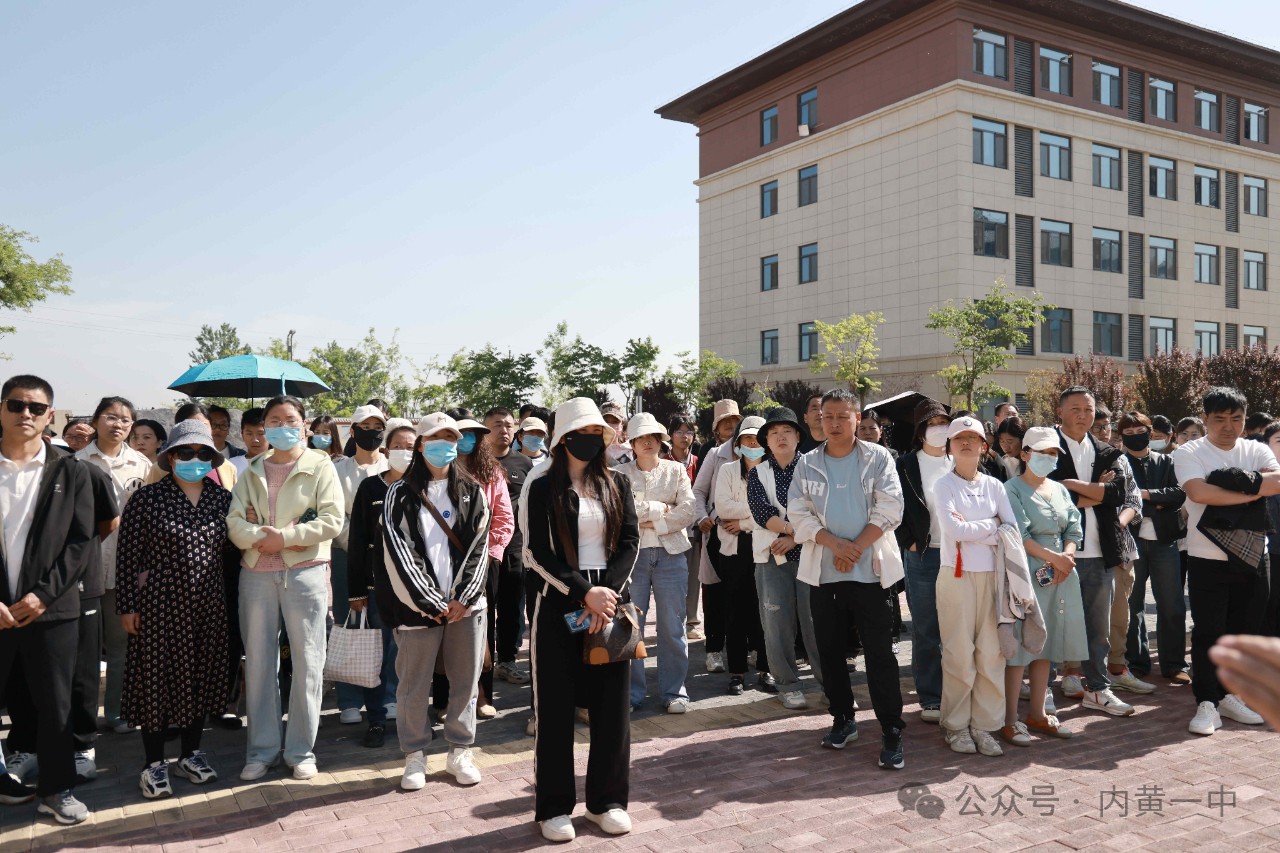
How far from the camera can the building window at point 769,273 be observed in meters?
41.7

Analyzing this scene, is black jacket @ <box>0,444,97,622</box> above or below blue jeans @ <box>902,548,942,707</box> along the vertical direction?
above

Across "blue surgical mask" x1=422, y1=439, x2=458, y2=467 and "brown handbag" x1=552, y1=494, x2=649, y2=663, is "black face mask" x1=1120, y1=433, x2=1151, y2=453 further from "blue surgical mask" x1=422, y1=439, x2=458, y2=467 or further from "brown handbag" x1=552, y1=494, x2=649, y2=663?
"blue surgical mask" x1=422, y1=439, x2=458, y2=467

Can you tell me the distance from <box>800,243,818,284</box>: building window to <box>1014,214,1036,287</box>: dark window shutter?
7.85 metres

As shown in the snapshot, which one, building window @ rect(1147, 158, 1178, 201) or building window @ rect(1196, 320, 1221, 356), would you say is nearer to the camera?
building window @ rect(1147, 158, 1178, 201)

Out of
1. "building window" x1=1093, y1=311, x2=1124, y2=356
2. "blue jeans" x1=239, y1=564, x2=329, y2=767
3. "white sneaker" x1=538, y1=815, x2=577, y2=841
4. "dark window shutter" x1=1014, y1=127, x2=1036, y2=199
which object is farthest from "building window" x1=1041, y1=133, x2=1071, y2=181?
"white sneaker" x1=538, y1=815, x2=577, y2=841

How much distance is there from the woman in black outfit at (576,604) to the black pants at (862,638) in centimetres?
170

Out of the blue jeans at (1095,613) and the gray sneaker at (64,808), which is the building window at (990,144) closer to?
the blue jeans at (1095,613)

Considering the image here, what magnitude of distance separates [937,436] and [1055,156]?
1342 inches

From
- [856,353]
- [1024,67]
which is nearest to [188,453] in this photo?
[856,353]

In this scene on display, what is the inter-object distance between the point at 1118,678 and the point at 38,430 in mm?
7836

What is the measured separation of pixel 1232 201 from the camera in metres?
41.5

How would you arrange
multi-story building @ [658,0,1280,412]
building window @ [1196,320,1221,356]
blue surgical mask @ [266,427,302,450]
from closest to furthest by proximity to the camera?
blue surgical mask @ [266,427,302,450]
multi-story building @ [658,0,1280,412]
building window @ [1196,320,1221,356]

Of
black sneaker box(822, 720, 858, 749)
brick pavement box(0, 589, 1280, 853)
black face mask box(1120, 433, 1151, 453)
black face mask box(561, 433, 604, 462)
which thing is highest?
black face mask box(1120, 433, 1151, 453)

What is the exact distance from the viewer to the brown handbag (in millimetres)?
4852
